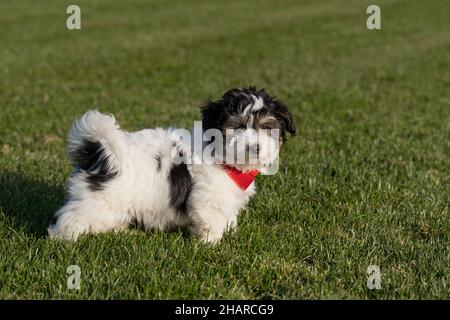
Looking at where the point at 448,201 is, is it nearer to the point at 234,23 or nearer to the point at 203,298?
the point at 203,298

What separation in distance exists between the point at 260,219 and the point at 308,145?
9.40 feet

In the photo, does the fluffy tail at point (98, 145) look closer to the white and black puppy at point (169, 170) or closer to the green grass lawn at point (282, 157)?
the white and black puppy at point (169, 170)

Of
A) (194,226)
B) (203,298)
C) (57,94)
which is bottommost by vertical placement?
(203,298)

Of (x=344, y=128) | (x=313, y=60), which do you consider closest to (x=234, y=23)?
(x=313, y=60)

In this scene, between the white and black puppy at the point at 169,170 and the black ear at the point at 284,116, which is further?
the black ear at the point at 284,116

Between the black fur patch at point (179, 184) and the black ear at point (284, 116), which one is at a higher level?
the black ear at point (284, 116)

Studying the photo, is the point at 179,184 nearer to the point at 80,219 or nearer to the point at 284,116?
the point at 80,219

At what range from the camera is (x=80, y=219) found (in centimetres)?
475

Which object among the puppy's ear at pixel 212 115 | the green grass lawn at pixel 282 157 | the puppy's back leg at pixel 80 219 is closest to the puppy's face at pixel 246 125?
the puppy's ear at pixel 212 115

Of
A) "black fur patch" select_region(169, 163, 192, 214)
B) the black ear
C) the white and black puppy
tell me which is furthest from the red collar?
the black ear

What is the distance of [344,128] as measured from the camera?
9398mm

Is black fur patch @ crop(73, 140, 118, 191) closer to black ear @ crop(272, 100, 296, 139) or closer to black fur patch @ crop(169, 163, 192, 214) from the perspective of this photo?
black fur patch @ crop(169, 163, 192, 214)

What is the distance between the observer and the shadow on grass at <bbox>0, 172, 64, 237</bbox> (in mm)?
5373

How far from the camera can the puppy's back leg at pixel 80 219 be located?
4.74m
